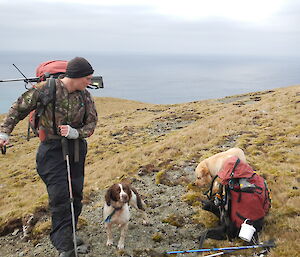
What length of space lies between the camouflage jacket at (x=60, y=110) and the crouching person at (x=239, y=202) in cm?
319

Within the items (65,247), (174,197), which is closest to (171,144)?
(174,197)

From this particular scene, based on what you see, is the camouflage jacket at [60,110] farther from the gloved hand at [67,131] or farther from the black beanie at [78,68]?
the black beanie at [78,68]

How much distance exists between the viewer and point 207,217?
7.28 metres

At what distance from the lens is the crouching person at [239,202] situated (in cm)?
577

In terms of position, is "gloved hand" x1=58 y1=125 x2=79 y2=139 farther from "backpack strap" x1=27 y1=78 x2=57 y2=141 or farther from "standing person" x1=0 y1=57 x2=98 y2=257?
"backpack strap" x1=27 y1=78 x2=57 y2=141

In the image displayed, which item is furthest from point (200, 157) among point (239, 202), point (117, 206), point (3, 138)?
point (3, 138)

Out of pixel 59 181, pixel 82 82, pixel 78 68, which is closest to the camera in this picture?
pixel 78 68

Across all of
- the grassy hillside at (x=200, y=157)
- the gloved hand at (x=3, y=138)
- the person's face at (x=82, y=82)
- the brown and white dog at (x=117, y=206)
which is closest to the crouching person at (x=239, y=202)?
the grassy hillside at (x=200, y=157)

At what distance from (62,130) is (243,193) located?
12.7ft

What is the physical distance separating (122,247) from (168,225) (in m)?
1.47

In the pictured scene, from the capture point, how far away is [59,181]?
208 inches

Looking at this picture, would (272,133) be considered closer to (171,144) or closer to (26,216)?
(171,144)

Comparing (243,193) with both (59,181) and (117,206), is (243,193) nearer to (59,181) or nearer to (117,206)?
(117,206)

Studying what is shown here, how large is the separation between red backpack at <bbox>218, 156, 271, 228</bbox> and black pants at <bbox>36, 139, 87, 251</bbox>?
3170 mm
